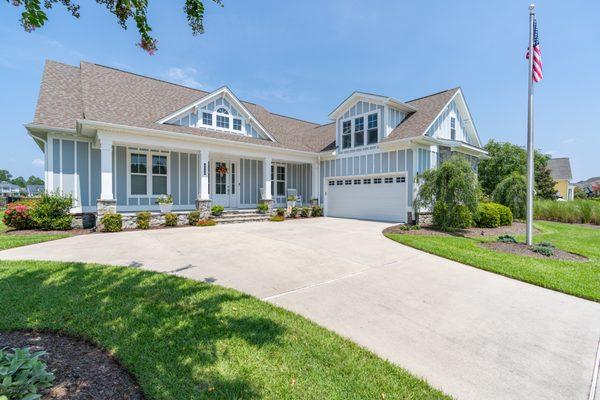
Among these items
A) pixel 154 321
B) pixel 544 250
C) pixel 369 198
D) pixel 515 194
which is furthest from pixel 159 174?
pixel 515 194

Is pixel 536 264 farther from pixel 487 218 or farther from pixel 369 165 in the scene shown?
pixel 369 165

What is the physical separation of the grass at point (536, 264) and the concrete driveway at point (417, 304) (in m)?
0.37

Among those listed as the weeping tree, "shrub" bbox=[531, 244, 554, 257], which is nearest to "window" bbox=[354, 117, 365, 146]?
the weeping tree

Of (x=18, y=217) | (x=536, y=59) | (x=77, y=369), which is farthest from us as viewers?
(x=18, y=217)

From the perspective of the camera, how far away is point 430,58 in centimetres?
1273

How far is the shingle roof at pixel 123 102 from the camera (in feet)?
36.6

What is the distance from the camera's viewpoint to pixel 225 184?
1531 centimetres

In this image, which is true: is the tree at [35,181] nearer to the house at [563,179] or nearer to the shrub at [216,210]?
the shrub at [216,210]

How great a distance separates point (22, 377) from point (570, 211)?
2322 centimetres

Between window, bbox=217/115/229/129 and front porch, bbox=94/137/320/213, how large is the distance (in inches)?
61.2

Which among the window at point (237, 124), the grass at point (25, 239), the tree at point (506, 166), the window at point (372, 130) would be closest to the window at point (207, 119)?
the window at point (237, 124)

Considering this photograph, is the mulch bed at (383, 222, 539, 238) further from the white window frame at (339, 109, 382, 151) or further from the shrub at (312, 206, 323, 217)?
the shrub at (312, 206, 323, 217)

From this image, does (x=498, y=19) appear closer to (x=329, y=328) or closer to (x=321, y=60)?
(x=321, y=60)

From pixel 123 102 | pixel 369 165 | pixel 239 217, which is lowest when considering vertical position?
pixel 239 217
